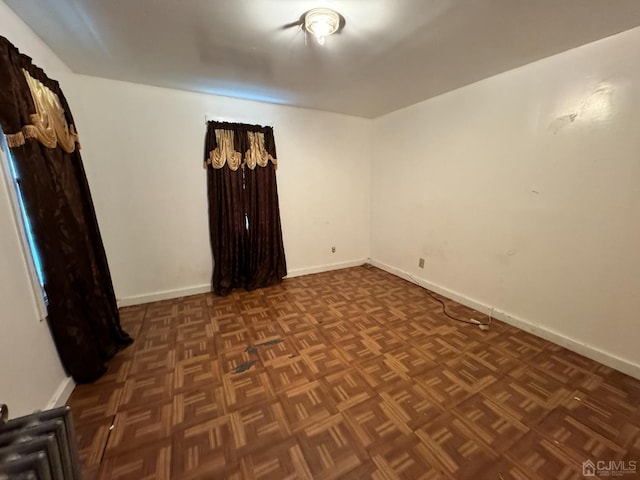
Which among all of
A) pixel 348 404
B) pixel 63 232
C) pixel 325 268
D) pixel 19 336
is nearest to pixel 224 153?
pixel 63 232

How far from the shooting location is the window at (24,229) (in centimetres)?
140

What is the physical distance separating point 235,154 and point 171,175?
0.75 meters

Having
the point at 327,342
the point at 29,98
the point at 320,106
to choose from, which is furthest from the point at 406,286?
the point at 29,98

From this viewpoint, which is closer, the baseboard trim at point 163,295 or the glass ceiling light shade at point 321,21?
the glass ceiling light shade at point 321,21

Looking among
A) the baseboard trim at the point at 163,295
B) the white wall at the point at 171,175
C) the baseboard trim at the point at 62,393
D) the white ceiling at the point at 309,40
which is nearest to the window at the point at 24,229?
the baseboard trim at the point at 62,393

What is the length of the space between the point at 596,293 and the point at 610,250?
34 centimetres

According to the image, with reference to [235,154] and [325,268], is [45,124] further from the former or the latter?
[325,268]

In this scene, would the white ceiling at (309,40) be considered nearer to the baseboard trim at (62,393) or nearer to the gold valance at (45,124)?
the gold valance at (45,124)

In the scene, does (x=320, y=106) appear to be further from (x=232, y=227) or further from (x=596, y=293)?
(x=596, y=293)

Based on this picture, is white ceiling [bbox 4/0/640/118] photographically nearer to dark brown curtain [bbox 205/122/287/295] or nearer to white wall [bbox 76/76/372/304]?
white wall [bbox 76/76/372/304]

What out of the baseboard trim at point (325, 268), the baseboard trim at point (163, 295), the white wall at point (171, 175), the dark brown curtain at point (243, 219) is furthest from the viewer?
the baseboard trim at point (325, 268)

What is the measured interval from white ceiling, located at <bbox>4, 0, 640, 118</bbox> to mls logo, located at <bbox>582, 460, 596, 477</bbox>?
7.99 ft

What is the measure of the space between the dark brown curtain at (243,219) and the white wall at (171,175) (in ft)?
0.45

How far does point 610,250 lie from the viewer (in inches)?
74.0
